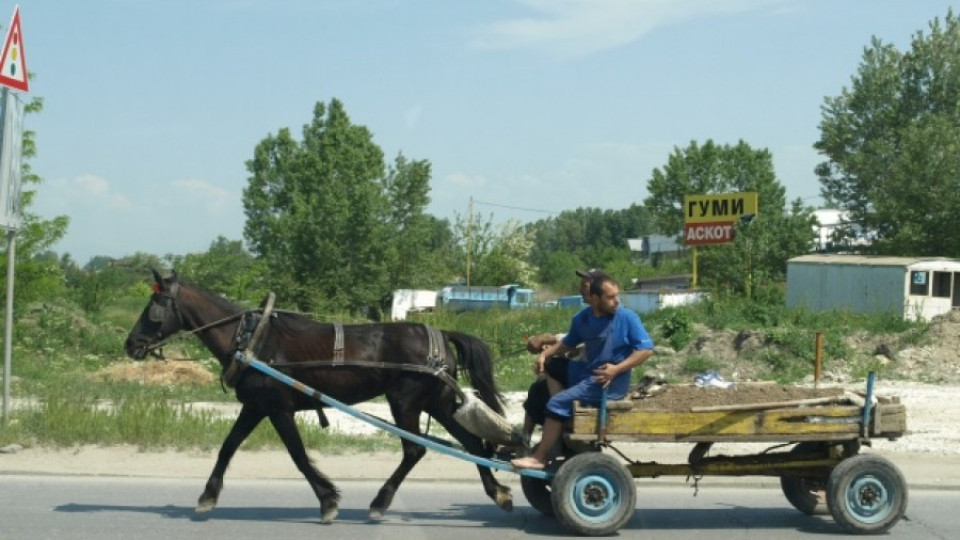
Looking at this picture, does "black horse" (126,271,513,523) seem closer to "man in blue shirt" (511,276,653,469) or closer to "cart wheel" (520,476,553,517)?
"cart wheel" (520,476,553,517)

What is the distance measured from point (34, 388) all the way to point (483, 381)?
11797 mm

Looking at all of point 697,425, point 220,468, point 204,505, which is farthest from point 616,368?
point 204,505

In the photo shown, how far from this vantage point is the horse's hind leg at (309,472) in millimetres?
9578

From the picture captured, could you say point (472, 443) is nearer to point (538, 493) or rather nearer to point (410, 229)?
point (538, 493)

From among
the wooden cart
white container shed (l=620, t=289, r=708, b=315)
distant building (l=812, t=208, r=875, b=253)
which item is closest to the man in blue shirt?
the wooden cart

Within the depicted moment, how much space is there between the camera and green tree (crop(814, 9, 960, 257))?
52.8 metres

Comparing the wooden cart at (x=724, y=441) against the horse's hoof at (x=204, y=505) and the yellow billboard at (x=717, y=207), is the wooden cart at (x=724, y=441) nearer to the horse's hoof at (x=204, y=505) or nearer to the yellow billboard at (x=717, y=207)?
the horse's hoof at (x=204, y=505)

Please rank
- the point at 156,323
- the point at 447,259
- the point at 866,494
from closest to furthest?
the point at 866,494
the point at 156,323
the point at 447,259

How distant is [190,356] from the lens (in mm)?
27547

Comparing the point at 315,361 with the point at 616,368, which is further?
the point at 315,361

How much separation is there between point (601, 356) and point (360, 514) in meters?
2.59

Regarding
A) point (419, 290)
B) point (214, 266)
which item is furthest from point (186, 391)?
point (419, 290)

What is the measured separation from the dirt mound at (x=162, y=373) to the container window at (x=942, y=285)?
21.9 m

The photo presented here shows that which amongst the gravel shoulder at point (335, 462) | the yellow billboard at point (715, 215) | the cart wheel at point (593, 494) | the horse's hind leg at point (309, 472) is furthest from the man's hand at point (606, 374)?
the yellow billboard at point (715, 215)
